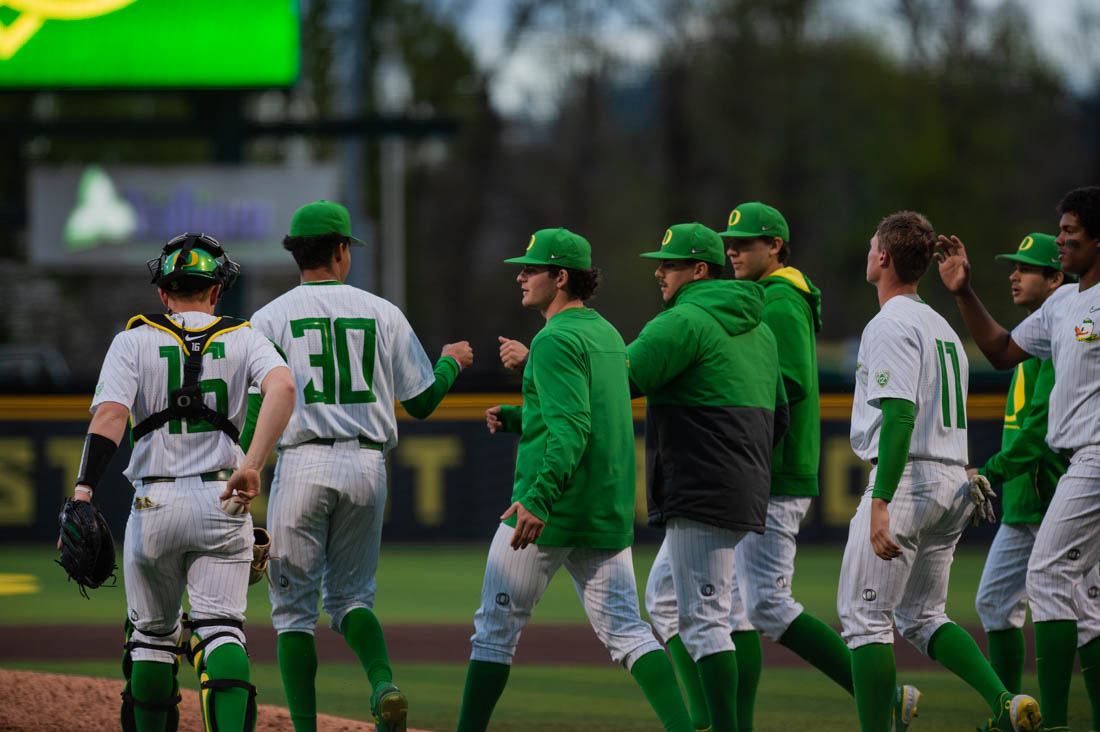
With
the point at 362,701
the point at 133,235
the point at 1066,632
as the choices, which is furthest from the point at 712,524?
the point at 133,235

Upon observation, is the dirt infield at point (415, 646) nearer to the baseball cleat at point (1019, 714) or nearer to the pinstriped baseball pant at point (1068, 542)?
the pinstriped baseball pant at point (1068, 542)

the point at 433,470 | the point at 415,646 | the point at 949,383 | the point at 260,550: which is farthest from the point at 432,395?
the point at 433,470

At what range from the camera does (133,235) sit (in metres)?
18.1

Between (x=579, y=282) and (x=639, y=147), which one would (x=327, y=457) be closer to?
(x=579, y=282)

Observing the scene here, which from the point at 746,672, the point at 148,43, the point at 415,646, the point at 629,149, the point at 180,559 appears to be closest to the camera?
the point at 180,559

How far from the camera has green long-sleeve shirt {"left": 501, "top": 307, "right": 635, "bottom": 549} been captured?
472cm

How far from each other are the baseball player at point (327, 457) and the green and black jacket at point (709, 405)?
1042mm

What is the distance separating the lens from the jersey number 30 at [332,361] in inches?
209

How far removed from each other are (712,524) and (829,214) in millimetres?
25733

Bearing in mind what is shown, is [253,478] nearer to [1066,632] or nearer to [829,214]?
[1066,632]

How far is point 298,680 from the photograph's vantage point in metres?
5.24

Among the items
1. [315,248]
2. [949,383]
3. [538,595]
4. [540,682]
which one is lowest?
[540,682]

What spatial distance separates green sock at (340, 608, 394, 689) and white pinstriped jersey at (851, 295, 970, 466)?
1936 millimetres

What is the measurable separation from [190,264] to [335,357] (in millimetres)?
838
